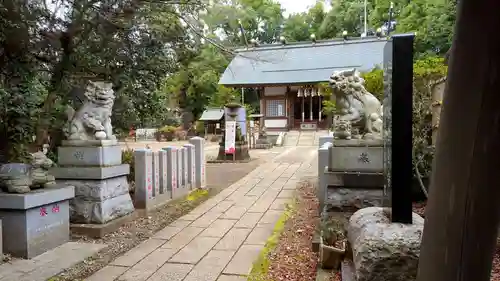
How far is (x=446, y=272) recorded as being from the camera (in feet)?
4.82

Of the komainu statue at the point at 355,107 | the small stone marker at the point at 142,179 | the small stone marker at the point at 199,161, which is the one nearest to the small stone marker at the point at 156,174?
the small stone marker at the point at 142,179

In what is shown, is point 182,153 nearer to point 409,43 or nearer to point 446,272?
point 409,43

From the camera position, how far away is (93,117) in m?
4.96

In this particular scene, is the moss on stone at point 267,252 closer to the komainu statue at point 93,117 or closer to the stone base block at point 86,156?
the stone base block at point 86,156

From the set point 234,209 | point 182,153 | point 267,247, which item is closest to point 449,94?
point 267,247

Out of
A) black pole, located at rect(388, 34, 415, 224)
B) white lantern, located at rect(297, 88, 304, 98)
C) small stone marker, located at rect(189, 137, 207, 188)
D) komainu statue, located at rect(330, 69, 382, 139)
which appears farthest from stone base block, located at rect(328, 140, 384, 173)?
white lantern, located at rect(297, 88, 304, 98)

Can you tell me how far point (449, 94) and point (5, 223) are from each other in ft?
13.3

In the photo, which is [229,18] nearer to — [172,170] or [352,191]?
[172,170]

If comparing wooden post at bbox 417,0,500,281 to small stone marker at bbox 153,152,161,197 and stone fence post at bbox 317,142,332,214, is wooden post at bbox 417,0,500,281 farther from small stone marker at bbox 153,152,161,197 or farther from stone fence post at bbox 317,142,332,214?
small stone marker at bbox 153,152,161,197

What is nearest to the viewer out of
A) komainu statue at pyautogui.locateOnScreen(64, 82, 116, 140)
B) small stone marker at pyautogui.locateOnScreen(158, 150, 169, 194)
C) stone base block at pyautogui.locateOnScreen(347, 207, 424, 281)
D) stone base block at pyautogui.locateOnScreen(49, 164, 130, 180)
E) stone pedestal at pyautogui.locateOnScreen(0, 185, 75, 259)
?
stone base block at pyautogui.locateOnScreen(347, 207, 424, 281)

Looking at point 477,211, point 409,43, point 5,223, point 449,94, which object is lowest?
point 5,223

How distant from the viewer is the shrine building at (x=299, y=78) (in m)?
23.4

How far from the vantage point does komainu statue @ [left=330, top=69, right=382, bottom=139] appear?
14.9ft

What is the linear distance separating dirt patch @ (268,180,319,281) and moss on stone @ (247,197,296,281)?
42 mm
